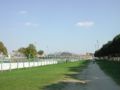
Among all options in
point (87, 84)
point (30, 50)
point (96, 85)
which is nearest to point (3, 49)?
point (30, 50)

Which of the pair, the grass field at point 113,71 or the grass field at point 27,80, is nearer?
the grass field at point 27,80

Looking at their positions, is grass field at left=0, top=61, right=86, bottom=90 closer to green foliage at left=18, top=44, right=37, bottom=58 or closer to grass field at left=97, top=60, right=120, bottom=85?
grass field at left=97, top=60, right=120, bottom=85

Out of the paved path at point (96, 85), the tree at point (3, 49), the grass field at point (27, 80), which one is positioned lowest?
the paved path at point (96, 85)

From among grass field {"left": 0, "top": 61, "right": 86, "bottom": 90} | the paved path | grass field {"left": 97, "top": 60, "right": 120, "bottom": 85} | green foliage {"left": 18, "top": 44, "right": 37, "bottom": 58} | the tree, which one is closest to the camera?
the paved path

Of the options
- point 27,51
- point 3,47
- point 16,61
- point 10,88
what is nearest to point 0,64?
point 16,61

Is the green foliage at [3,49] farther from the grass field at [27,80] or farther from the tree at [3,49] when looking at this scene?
the grass field at [27,80]

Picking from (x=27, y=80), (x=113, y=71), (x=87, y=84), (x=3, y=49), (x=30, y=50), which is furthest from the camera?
(x=30, y=50)

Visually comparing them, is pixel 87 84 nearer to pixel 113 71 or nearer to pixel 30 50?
pixel 113 71

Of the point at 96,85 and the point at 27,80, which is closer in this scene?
the point at 96,85

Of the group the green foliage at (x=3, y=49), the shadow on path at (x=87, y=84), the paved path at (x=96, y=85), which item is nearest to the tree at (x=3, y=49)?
the green foliage at (x=3, y=49)

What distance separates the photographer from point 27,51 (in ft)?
502

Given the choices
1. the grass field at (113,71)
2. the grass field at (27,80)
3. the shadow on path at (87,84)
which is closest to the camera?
the shadow on path at (87,84)

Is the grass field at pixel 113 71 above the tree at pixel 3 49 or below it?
below

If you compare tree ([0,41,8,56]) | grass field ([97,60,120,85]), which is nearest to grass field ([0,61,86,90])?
grass field ([97,60,120,85])
